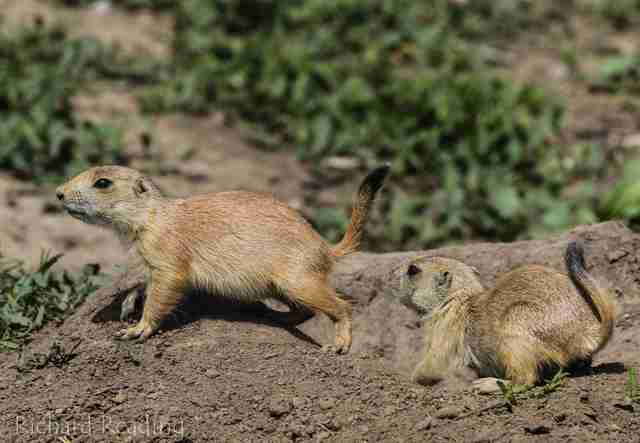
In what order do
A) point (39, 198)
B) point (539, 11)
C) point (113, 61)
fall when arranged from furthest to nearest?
1. point (539, 11)
2. point (113, 61)
3. point (39, 198)

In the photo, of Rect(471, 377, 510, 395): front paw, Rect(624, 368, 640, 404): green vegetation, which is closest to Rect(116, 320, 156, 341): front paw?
Rect(471, 377, 510, 395): front paw

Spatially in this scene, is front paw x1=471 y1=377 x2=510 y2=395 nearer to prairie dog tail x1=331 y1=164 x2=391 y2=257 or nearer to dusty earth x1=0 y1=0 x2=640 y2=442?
dusty earth x1=0 y1=0 x2=640 y2=442

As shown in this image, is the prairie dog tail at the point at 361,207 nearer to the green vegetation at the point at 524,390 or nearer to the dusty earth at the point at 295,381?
the dusty earth at the point at 295,381

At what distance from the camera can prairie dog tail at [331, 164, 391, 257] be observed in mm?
5453

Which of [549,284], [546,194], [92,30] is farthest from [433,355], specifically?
[92,30]

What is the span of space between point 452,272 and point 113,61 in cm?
610

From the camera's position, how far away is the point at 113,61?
1024 centimetres

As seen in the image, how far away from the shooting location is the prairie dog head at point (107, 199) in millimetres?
5355

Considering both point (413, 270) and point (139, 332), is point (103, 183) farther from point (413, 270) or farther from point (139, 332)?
point (413, 270)

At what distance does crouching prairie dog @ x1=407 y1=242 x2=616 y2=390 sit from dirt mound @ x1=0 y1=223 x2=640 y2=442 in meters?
0.16

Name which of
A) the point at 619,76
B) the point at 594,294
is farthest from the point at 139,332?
the point at 619,76

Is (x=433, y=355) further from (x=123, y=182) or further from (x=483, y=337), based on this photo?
(x=123, y=182)

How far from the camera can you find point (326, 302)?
5324 mm

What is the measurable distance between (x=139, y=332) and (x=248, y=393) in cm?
81
